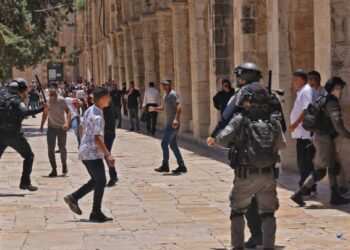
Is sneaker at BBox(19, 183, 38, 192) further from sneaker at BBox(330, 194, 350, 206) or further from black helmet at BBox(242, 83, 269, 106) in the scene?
black helmet at BBox(242, 83, 269, 106)

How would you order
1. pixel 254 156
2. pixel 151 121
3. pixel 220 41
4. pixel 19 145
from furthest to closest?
pixel 151 121
pixel 220 41
pixel 19 145
pixel 254 156

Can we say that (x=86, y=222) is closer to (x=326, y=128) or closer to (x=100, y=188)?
(x=100, y=188)

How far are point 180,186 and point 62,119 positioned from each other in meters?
2.77

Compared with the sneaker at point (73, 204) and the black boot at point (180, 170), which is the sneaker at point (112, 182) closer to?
the black boot at point (180, 170)

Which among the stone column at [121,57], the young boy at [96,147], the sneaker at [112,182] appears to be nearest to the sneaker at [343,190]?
the young boy at [96,147]

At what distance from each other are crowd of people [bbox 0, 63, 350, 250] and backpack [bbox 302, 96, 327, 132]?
0.7 inches

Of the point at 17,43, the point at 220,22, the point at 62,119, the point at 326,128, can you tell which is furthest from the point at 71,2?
the point at 326,128

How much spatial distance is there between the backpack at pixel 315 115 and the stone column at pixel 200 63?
1104 cm

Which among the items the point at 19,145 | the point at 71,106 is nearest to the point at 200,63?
the point at 71,106

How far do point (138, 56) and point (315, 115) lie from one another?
73.2 feet

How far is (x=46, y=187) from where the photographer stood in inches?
507

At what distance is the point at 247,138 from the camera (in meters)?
6.89

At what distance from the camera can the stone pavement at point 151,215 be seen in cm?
821

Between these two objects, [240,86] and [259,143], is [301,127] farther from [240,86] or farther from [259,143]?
[259,143]
